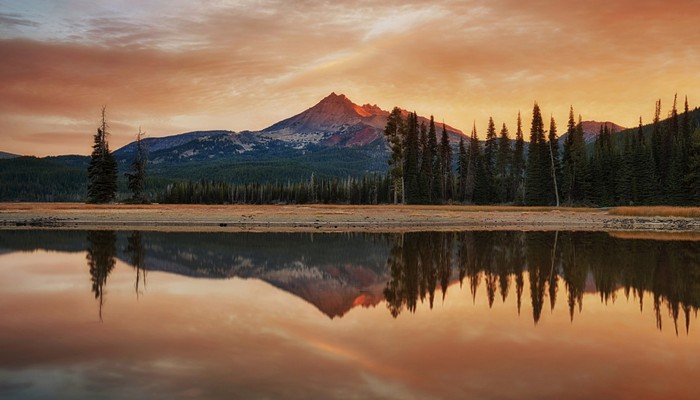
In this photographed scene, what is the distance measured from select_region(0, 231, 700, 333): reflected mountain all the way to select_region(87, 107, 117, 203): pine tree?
45531mm

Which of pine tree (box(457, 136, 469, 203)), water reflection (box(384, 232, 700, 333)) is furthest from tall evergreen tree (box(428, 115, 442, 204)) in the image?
water reflection (box(384, 232, 700, 333))

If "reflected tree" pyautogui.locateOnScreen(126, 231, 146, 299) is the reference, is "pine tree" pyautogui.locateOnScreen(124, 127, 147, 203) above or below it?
above

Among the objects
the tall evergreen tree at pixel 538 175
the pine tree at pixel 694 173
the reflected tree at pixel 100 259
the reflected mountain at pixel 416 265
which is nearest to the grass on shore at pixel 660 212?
the pine tree at pixel 694 173

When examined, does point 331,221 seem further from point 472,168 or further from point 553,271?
point 472,168

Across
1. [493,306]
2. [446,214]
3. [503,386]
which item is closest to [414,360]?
[503,386]

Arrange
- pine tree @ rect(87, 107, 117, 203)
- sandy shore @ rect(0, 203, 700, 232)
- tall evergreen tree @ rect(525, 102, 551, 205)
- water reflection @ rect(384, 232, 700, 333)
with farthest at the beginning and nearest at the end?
tall evergreen tree @ rect(525, 102, 551, 205)
pine tree @ rect(87, 107, 117, 203)
sandy shore @ rect(0, 203, 700, 232)
water reflection @ rect(384, 232, 700, 333)

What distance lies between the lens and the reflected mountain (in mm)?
16078

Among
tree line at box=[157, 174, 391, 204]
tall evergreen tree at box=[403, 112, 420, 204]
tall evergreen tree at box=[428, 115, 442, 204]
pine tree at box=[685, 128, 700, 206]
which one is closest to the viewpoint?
pine tree at box=[685, 128, 700, 206]

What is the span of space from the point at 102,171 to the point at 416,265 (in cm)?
6979

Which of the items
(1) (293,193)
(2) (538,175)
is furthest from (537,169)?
(1) (293,193)

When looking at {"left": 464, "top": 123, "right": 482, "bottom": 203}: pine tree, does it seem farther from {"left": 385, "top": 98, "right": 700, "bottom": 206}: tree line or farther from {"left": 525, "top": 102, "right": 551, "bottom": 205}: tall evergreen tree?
{"left": 525, "top": 102, "right": 551, "bottom": 205}: tall evergreen tree

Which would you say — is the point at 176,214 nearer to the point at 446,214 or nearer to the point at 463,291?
the point at 446,214

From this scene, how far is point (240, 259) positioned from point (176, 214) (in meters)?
35.5

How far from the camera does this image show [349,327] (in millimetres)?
12062
